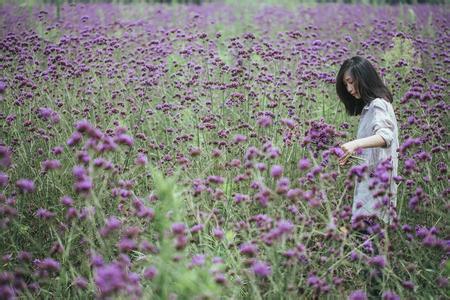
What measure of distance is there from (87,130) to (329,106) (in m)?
3.31

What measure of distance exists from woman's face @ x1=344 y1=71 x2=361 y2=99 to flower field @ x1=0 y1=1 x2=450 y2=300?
0.30 metres

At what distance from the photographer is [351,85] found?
134 inches

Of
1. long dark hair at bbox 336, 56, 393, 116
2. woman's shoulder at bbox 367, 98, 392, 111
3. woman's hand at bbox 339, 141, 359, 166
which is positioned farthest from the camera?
long dark hair at bbox 336, 56, 393, 116

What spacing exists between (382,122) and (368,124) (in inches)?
6.7

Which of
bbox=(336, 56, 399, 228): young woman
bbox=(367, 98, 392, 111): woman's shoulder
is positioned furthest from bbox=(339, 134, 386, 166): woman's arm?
bbox=(367, 98, 392, 111): woman's shoulder

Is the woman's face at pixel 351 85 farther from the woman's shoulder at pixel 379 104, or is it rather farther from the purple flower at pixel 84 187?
the purple flower at pixel 84 187

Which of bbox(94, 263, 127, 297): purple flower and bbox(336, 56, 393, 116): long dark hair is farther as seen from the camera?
bbox(336, 56, 393, 116): long dark hair

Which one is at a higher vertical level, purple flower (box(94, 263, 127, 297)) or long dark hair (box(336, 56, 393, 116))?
long dark hair (box(336, 56, 393, 116))

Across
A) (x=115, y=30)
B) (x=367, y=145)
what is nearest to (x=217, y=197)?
(x=367, y=145)

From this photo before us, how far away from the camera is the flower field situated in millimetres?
2045

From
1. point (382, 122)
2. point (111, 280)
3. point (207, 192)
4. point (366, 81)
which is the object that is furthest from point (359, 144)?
point (111, 280)

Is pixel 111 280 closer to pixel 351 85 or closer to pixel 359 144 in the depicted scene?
pixel 359 144

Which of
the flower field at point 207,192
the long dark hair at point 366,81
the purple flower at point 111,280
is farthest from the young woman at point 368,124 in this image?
the purple flower at point 111,280

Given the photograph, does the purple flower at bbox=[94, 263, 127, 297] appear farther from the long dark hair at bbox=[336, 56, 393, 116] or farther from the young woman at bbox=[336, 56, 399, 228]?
the long dark hair at bbox=[336, 56, 393, 116]
